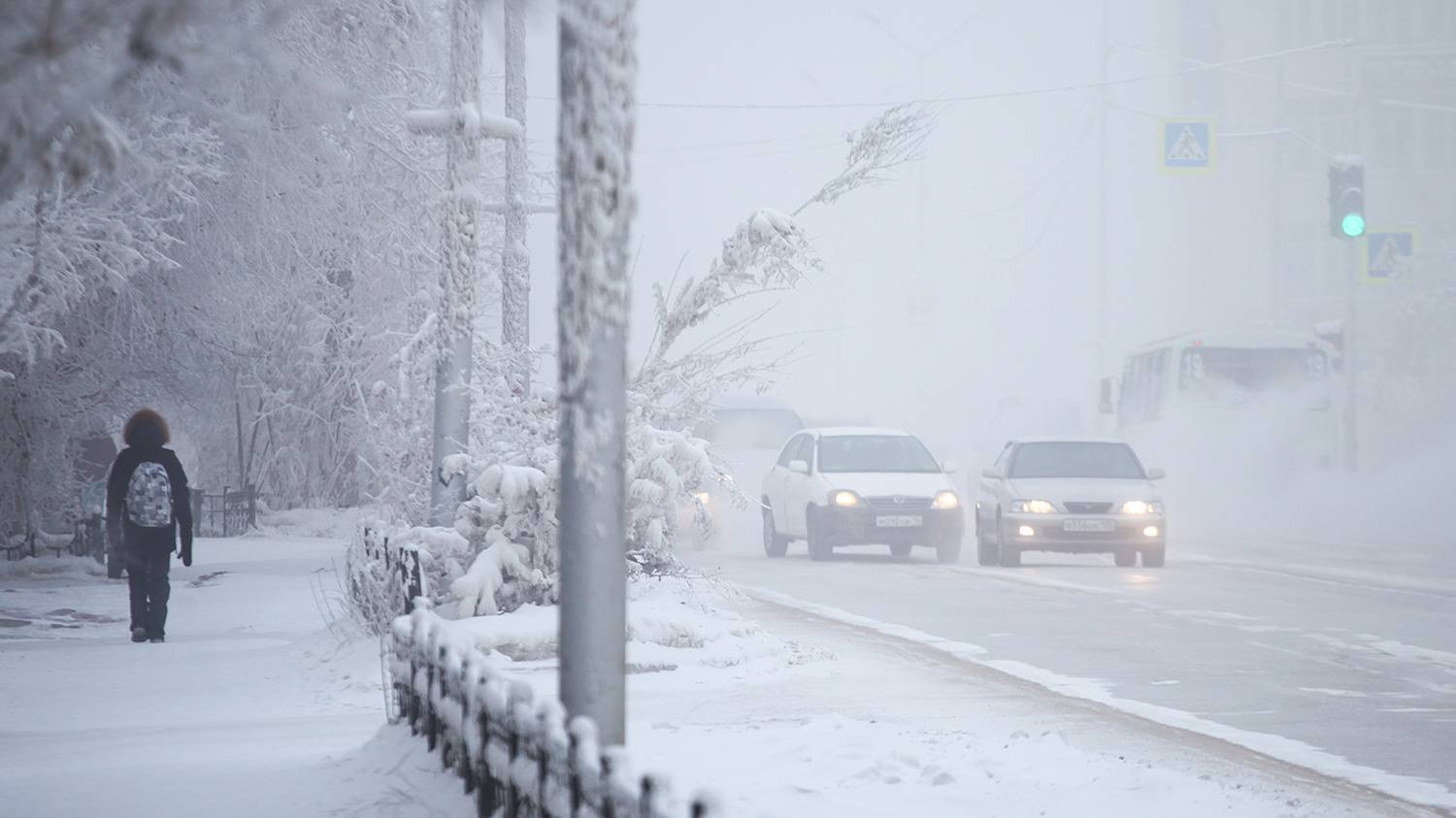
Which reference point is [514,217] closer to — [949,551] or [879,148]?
[879,148]

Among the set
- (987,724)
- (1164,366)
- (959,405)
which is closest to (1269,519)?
(1164,366)

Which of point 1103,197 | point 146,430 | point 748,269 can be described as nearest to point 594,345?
point 748,269

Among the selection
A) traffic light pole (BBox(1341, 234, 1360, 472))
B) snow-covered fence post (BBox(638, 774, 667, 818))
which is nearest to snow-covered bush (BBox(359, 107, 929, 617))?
snow-covered fence post (BBox(638, 774, 667, 818))

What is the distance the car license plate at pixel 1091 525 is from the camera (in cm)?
2109

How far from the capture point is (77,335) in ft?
54.5

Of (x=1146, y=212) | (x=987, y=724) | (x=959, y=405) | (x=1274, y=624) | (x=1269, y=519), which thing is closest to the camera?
(x=987, y=724)

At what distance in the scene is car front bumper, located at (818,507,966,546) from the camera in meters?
22.9

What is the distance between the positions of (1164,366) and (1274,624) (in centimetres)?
2189

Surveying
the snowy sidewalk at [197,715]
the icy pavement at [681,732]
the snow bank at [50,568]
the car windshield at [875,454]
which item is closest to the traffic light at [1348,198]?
the car windshield at [875,454]

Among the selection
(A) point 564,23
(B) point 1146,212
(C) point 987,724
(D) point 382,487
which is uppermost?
(B) point 1146,212

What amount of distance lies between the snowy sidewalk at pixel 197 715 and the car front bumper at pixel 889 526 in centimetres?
757

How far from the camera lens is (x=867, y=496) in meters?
22.8

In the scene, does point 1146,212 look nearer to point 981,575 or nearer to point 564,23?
point 981,575

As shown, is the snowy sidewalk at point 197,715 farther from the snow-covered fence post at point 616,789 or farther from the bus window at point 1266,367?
the bus window at point 1266,367
